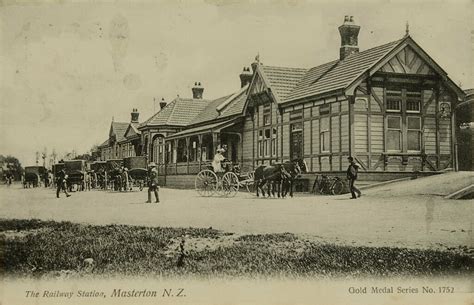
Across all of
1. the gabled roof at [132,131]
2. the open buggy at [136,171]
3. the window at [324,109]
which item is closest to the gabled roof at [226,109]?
the open buggy at [136,171]

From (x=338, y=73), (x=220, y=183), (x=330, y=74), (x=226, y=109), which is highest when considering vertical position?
(x=330, y=74)

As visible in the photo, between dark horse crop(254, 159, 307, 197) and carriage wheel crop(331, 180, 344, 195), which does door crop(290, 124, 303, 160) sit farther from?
carriage wheel crop(331, 180, 344, 195)

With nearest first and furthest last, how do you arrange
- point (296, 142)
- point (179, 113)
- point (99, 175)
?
1. point (296, 142)
2. point (99, 175)
3. point (179, 113)

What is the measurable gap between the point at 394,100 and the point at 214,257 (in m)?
10.8

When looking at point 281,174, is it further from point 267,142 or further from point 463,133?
point 463,133

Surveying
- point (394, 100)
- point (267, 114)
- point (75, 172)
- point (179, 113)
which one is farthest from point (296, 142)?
point (179, 113)

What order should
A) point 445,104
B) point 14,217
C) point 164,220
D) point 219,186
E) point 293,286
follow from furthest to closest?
point 219,186
point 445,104
point 164,220
point 14,217
point 293,286

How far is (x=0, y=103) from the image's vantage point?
9.55 metres

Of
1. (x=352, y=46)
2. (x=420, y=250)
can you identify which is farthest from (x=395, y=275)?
(x=352, y=46)

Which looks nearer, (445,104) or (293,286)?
(293,286)

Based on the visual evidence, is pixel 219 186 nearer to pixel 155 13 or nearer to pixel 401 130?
pixel 401 130

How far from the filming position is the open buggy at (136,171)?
21427 millimetres

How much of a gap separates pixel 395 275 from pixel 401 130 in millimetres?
9465

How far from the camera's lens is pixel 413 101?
1591 cm
